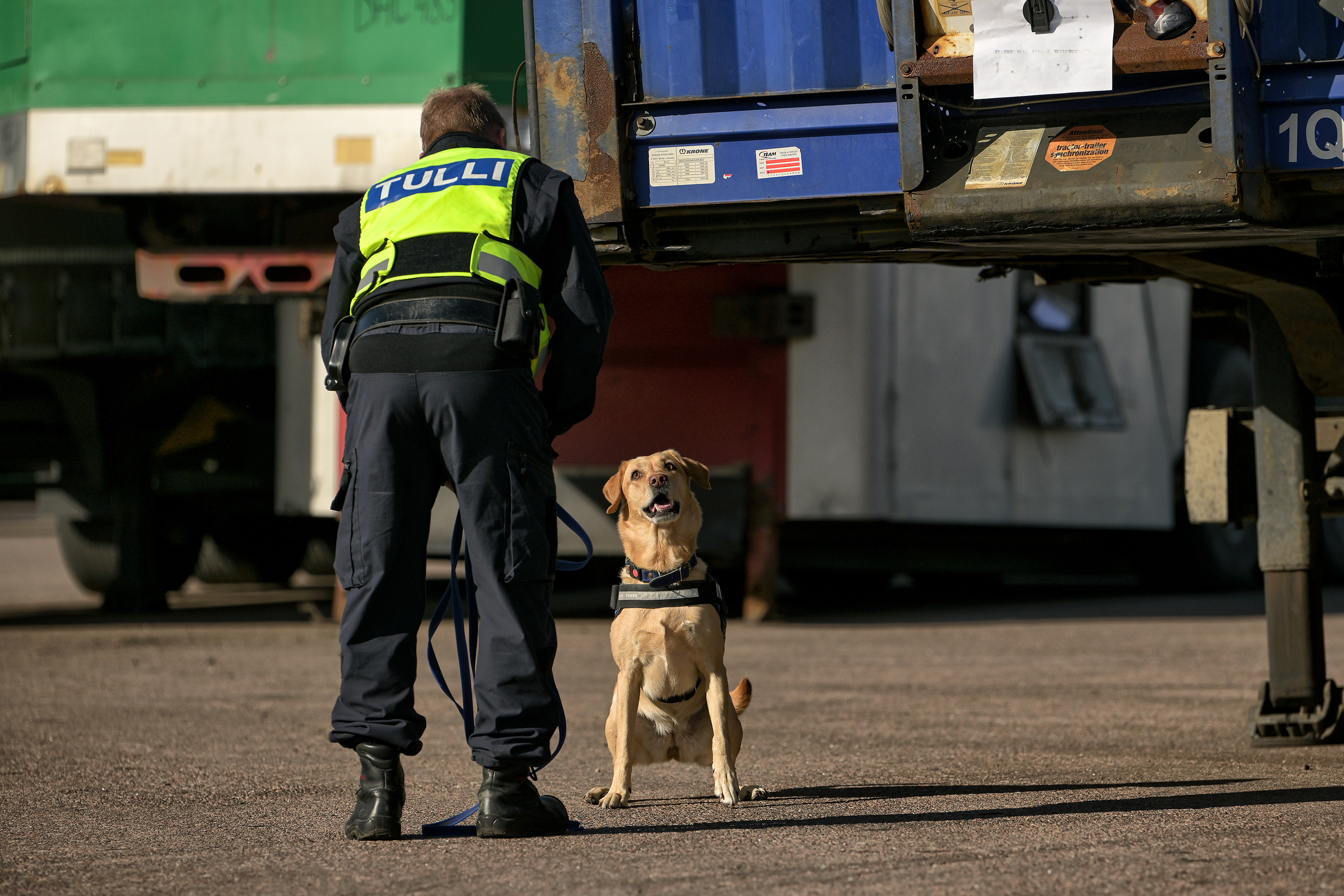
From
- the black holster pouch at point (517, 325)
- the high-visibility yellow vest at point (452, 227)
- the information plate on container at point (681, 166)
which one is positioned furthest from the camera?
the information plate on container at point (681, 166)

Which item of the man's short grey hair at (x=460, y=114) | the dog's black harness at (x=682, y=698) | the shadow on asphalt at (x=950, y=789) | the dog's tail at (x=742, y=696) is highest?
the man's short grey hair at (x=460, y=114)

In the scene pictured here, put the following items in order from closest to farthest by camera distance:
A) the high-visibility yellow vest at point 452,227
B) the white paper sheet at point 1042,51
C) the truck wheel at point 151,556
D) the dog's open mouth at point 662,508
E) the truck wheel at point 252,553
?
the high-visibility yellow vest at point 452,227 → the white paper sheet at point 1042,51 → the dog's open mouth at point 662,508 → the truck wheel at point 151,556 → the truck wheel at point 252,553

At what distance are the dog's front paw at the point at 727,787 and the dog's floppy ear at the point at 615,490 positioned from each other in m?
0.83

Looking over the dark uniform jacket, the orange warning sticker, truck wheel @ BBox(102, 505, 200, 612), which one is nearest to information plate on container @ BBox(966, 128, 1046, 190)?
the orange warning sticker

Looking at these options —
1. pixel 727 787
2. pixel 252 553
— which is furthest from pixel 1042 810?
pixel 252 553

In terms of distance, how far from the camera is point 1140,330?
13.2 metres

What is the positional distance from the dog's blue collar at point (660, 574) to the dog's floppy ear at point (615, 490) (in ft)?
0.82

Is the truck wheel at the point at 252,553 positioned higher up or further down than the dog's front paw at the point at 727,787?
higher up

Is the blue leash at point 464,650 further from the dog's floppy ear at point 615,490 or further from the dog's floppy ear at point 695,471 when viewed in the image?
the dog's floppy ear at point 695,471

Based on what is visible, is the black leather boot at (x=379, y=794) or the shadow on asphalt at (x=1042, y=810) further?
the shadow on asphalt at (x=1042, y=810)

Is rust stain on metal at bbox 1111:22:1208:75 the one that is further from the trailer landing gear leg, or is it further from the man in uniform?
the trailer landing gear leg

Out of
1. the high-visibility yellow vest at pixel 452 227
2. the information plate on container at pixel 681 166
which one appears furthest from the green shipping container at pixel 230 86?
the high-visibility yellow vest at pixel 452 227

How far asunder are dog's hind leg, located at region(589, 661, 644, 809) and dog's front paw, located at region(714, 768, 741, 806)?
0.79ft

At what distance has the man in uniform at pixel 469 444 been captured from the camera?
4188 mm
